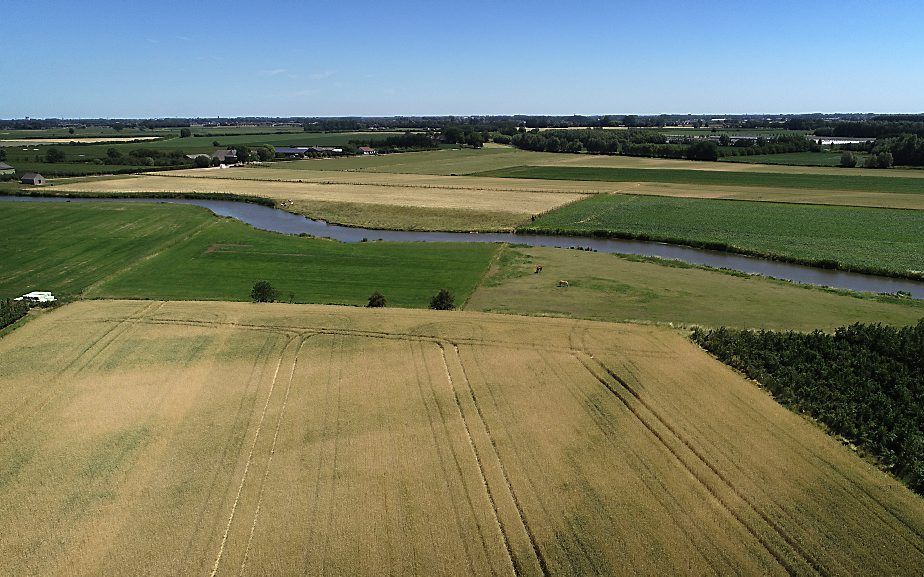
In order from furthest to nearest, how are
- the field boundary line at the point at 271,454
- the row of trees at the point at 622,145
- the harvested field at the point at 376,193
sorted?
the row of trees at the point at 622,145, the harvested field at the point at 376,193, the field boundary line at the point at 271,454

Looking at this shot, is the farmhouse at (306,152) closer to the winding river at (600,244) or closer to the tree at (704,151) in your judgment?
the winding river at (600,244)

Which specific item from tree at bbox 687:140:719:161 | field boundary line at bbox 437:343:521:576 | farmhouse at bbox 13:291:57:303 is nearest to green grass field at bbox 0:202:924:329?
farmhouse at bbox 13:291:57:303

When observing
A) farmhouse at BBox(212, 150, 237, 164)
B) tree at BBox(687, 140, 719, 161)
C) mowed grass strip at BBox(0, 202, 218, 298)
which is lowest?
mowed grass strip at BBox(0, 202, 218, 298)

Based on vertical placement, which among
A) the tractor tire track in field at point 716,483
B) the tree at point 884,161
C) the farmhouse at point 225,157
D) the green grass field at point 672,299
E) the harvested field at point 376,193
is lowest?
the tractor tire track in field at point 716,483

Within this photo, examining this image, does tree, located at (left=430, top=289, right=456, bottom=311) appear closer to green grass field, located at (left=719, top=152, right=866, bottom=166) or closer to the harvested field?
the harvested field

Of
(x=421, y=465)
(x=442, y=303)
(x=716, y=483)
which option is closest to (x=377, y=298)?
(x=442, y=303)

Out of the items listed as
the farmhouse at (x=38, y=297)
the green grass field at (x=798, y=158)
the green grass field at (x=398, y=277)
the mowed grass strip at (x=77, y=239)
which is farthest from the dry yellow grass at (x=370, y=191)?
the green grass field at (x=798, y=158)

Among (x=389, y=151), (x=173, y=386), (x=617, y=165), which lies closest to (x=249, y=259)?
(x=173, y=386)
